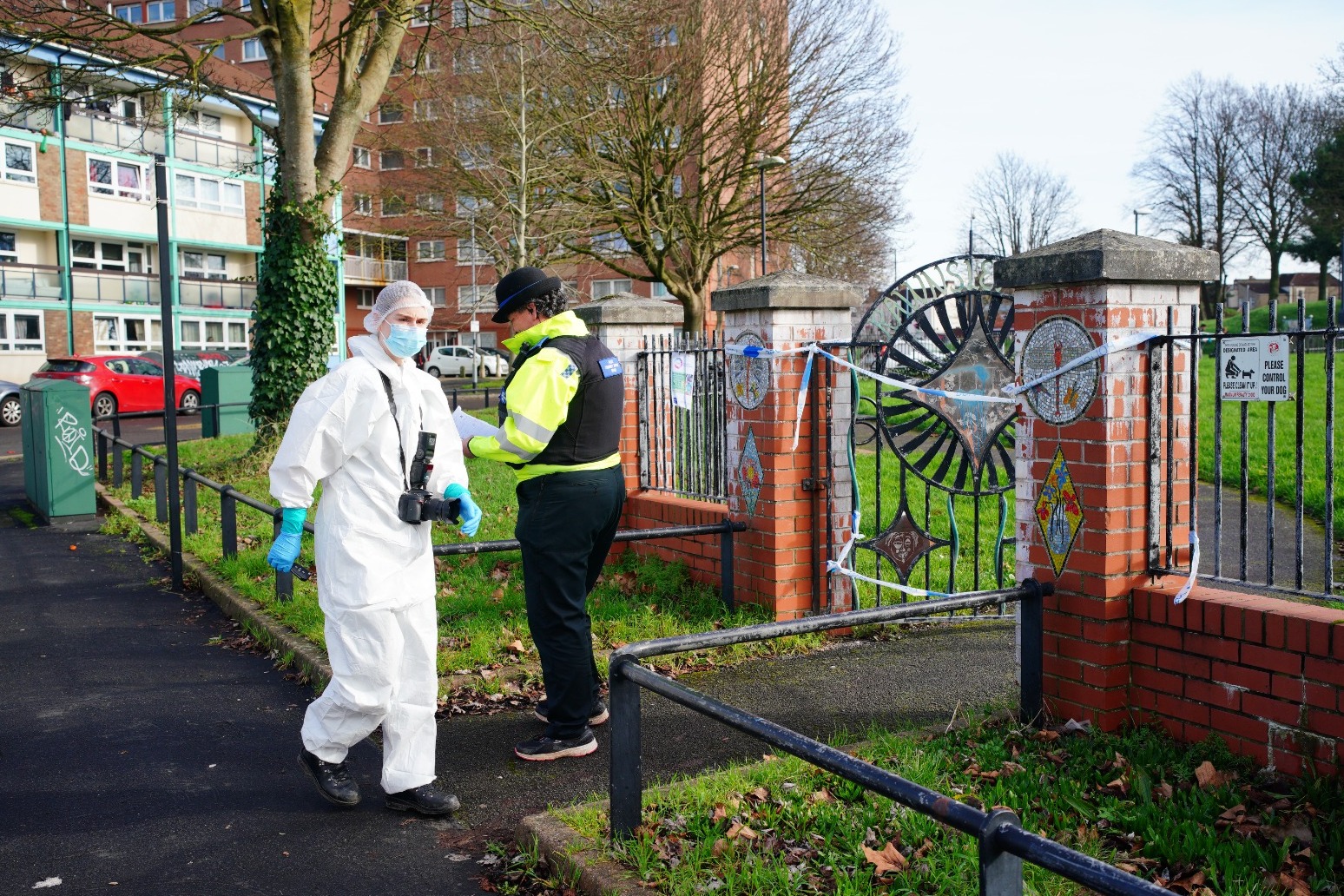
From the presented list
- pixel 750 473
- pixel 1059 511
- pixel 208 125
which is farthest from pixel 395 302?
pixel 208 125

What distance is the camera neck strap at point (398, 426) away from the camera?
420 cm

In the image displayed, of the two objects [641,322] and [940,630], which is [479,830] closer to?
[940,630]

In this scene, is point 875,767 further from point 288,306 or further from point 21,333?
point 21,333

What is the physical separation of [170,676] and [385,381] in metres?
3.01

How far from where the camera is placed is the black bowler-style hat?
4805 millimetres

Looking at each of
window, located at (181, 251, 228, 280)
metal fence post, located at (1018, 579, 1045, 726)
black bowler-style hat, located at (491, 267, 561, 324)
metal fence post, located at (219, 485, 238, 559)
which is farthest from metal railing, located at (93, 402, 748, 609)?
window, located at (181, 251, 228, 280)

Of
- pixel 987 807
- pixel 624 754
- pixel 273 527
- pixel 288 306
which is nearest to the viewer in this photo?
pixel 624 754

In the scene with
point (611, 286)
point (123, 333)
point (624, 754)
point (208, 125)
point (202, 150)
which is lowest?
point (624, 754)

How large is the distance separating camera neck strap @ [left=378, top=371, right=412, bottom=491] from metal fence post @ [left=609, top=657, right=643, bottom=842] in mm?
1263

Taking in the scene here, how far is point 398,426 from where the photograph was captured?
13.8 ft

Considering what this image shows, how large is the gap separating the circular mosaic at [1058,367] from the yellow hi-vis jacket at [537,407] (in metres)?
1.87

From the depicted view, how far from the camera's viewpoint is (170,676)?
6.21m

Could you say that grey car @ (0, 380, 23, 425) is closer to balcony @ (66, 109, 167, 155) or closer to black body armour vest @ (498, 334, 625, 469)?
balcony @ (66, 109, 167, 155)

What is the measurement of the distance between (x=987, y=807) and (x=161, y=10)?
216 feet
